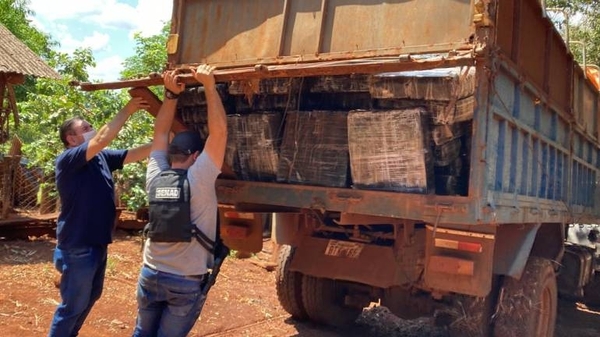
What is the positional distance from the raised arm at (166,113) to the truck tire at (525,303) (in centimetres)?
276

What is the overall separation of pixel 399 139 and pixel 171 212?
1.40 metres

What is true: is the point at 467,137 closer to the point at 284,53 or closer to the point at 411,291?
the point at 284,53

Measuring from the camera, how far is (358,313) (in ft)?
19.8

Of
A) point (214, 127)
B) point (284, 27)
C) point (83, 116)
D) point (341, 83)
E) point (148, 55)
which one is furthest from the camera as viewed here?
point (148, 55)

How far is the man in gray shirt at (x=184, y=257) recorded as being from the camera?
3.11 m

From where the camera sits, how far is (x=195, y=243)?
313 cm

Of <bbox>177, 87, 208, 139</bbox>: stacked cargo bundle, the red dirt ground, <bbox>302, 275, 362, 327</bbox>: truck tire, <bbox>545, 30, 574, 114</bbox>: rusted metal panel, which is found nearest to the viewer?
<bbox>177, 87, 208, 139</bbox>: stacked cargo bundle

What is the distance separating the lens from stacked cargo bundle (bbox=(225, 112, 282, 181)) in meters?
4.18

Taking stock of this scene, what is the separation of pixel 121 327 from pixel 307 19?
121 inches

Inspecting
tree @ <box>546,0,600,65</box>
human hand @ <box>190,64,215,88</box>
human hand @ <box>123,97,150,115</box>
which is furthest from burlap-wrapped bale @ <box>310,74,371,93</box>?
tree @ <box>546,0,600,65</box>

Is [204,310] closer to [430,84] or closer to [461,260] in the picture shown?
[461,260]

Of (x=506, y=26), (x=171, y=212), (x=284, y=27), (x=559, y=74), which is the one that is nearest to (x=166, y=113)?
(x=171, y=212)

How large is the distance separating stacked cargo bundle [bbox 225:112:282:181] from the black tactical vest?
44.5 inches

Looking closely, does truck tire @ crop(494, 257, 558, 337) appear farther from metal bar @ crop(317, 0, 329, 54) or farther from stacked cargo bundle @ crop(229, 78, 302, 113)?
metal bar @ crop(317, 0, 329, 54)
